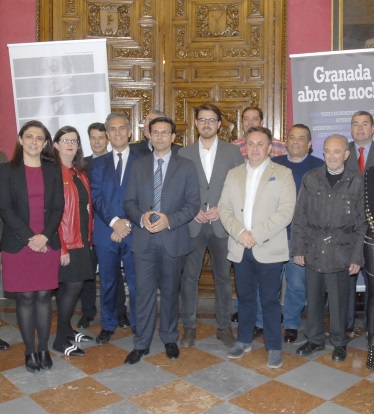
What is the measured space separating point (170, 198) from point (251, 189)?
51 centimetres

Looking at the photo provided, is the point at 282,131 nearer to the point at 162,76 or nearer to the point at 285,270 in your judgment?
the point at 162,76

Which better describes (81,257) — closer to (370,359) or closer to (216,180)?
(216,180)

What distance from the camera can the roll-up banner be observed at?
4648mm

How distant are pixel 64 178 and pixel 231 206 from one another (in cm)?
109

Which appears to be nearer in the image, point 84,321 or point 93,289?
point 84,321

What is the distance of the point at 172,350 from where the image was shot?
11.0 feet

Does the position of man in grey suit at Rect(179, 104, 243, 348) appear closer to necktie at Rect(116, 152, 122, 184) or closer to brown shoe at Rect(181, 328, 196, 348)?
brown shoe at Rect(181, 328, 196, 348)

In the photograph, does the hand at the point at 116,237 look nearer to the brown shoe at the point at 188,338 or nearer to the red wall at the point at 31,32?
the brown shoe at the point at 188,338

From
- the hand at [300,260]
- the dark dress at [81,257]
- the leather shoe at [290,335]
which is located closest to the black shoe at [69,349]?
the dark dress at [81,257]

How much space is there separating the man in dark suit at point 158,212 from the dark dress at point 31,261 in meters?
0.54

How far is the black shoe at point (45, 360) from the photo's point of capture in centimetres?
317

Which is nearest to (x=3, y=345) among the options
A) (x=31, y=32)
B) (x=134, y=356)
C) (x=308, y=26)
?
(x=134, y=356)

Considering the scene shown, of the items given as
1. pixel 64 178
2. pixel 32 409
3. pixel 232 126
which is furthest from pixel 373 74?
pixel 32 409

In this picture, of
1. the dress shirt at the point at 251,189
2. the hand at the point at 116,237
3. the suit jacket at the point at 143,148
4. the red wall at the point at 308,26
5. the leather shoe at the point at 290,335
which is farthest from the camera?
the red wall at the point at 308,26
